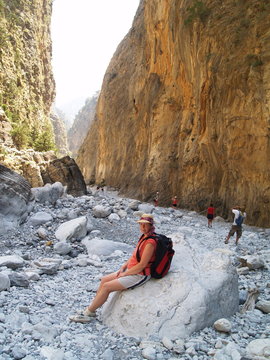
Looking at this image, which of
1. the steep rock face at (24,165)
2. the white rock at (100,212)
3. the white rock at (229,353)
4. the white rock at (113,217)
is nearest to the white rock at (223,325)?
the white rock at (229,353)

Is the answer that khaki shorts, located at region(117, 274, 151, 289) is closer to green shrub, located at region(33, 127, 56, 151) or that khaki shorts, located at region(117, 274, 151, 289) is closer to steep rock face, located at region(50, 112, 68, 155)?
green shrub, located at region(33, 127, 56, 151)

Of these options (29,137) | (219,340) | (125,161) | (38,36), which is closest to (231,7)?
(219,340)

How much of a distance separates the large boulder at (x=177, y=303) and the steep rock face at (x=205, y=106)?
9207 mm

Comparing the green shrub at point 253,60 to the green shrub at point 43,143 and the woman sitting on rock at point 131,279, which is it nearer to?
the woman sitting on rock at point 131,279

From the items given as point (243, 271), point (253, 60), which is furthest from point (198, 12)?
point (243, 271)

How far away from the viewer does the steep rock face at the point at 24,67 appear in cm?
3409

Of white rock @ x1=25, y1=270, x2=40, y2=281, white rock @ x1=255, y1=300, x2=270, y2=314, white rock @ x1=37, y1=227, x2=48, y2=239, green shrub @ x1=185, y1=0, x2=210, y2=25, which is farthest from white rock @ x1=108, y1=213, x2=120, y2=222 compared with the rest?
green shrub @ x1=185, y1=0, x2=210, y2=25

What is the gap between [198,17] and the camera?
16656 millimetres

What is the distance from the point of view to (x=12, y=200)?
816cm

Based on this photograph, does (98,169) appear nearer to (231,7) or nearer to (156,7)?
(156,7)

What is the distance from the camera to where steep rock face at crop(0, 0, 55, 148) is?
34094mm

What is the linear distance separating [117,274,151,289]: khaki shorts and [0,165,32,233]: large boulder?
477cm

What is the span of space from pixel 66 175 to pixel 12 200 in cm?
1290

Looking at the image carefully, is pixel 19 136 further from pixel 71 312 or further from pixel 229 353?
pixel 229 353
